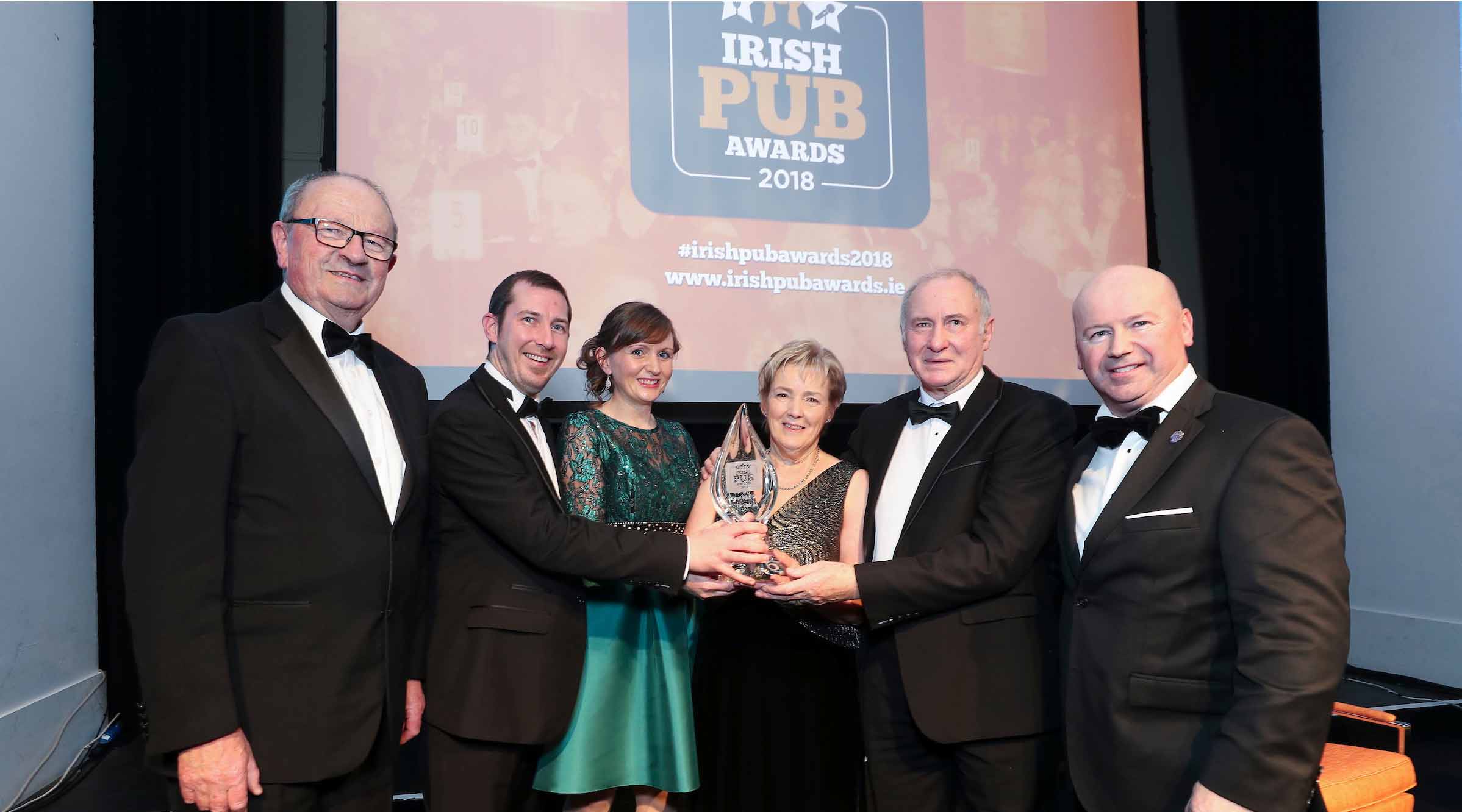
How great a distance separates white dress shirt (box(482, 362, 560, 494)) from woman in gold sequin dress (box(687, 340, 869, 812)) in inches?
17.9

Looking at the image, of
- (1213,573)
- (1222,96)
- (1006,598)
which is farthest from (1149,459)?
(1222,96)

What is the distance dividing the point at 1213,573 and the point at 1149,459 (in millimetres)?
254

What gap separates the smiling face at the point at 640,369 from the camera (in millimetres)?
2875

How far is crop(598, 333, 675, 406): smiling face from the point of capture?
288cm

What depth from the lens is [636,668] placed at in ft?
8.89

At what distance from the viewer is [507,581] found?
7.98 feet

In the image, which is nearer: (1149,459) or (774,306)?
(1149,459)

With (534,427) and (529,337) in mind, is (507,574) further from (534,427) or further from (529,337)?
(529,337)

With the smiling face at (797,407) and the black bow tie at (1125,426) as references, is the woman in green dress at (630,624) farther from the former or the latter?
the black bow tie at (1125,426)

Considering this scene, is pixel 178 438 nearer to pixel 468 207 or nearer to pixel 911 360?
pixel 911 360

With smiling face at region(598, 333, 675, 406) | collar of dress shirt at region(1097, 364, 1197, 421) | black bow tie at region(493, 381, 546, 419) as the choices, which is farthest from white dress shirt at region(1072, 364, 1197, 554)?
black bow tie at region(493, 381, 546, 419)

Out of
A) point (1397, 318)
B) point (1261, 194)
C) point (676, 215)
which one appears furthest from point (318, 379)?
point (1397, 318)

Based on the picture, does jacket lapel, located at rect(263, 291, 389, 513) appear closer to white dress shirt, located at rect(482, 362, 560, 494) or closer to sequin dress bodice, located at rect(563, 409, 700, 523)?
white dress shirt, located at rect(482, 362, 560, 494)

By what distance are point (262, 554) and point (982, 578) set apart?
1.61 meters
